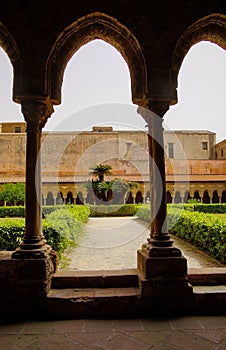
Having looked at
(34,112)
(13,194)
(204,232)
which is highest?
(34,112)

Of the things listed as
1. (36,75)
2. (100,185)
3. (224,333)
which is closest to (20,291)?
(224,333)

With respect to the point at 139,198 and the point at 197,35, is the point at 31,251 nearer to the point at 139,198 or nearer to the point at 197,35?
the point at 197,35

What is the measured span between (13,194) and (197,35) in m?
21.0

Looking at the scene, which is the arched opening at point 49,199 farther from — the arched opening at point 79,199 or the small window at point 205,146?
the small window at point 205,146

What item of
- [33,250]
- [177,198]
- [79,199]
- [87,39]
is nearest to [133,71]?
[87,39]

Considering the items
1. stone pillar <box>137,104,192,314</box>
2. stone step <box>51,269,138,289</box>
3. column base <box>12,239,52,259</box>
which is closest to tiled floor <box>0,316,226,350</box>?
stone pillar <box>137,104,192,314</box>

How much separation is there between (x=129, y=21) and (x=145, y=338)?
10.9 feet

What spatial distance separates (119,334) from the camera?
2.79m

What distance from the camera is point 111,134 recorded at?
38469mm

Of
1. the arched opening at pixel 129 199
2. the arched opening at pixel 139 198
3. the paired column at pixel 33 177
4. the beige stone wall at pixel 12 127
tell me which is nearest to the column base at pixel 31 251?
the paired column at pixel 33 177

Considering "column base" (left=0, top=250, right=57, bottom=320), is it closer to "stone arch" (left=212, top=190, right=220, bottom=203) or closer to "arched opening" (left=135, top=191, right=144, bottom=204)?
"arched opening" (left=135, top=191, right=144, bottom=204)

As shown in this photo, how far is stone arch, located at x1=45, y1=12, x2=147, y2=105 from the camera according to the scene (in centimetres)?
364

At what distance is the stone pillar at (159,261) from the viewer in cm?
328

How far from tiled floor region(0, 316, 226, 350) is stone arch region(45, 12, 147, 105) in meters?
2.44
